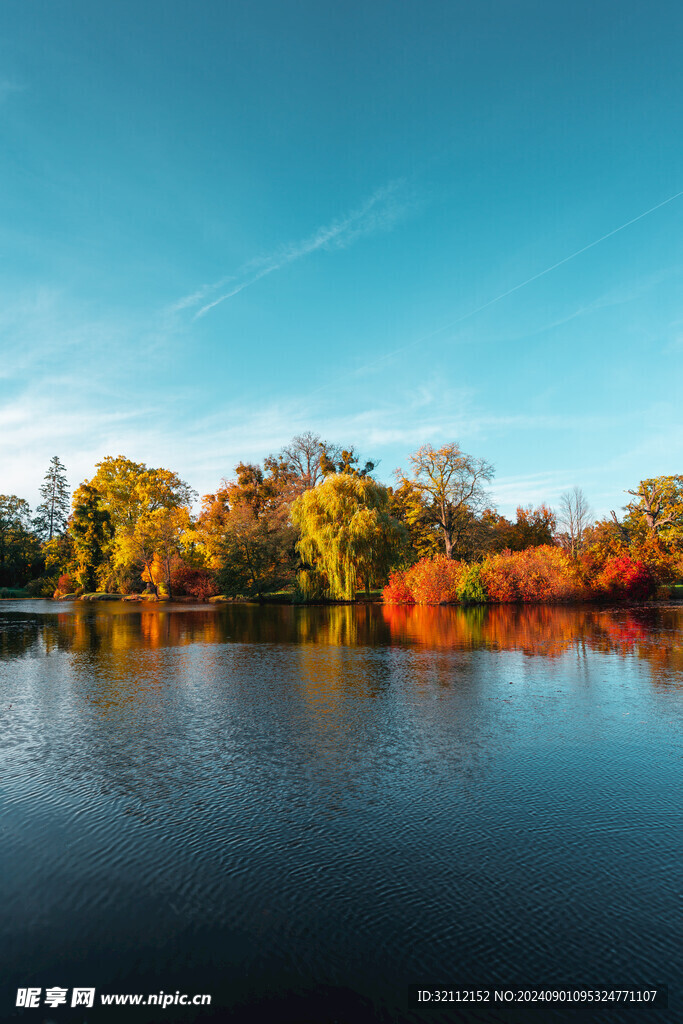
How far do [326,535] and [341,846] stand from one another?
3339cm

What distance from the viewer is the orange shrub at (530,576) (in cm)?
3662

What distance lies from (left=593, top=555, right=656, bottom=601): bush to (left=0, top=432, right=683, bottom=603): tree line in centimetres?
15

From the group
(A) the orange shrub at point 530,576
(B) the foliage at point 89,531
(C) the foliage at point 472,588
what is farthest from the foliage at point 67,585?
(A) the orange shrub at point 530,576

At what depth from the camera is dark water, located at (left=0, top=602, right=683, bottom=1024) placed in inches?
134

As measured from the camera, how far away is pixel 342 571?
38031 millimetres

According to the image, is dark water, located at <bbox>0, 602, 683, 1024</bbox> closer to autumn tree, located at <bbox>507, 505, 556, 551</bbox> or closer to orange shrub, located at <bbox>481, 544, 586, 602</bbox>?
orange shrub, located at <bbox>481, 544, 586, 602</bbox>

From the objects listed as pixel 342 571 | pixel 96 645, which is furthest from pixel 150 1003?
pixel 342 571

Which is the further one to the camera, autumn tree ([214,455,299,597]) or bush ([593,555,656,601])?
Answer: autumn tree ([214,455,299,597])

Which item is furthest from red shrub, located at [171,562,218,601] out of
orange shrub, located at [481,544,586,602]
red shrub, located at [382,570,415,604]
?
orange shrub, located at [481,544,586,602]

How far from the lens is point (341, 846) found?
4.87 metres

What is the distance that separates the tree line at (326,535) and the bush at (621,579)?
0.49 feet

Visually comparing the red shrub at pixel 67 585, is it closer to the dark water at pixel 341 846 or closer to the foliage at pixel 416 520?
the foliage at pixel 416 520

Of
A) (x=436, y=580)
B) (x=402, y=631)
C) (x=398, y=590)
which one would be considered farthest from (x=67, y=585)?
(x=402, y=631)

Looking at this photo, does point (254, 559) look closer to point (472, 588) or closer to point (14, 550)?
point (472, 588)
